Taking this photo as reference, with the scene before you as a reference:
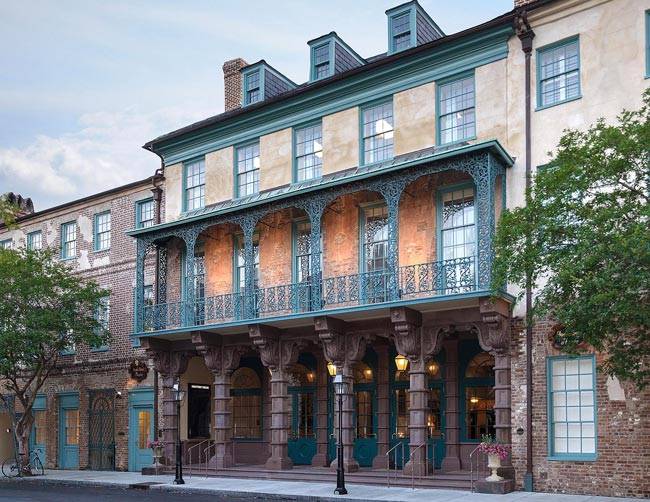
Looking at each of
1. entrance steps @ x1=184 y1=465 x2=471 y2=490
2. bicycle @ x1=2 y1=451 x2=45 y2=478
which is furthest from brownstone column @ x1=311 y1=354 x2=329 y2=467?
bicycle @ x1=2 y1=451 x2=45 y2=478

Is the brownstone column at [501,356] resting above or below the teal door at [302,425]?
above

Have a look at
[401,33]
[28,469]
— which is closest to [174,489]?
[28,469]

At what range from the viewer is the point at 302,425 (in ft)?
86.9

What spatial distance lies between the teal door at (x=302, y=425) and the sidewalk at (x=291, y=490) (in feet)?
10.3

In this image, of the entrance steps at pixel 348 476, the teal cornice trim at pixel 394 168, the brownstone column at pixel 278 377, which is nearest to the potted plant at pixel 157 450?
the entrance steps at pixel 348 476

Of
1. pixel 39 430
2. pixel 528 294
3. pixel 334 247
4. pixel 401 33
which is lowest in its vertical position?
pixel 39 430

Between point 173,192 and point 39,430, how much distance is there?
35.1 feet

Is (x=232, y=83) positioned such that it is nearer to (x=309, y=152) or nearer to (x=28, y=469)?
(x=309, y=152)

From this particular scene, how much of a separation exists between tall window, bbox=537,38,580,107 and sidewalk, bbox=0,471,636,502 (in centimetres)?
848

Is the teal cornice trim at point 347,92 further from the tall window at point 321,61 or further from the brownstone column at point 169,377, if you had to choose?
the brownstone column at point 169,377

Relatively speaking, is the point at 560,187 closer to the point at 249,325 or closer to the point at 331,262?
the point at 331,262

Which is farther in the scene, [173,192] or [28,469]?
[28,469]

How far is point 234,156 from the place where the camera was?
2641cm

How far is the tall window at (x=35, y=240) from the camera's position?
110ft
